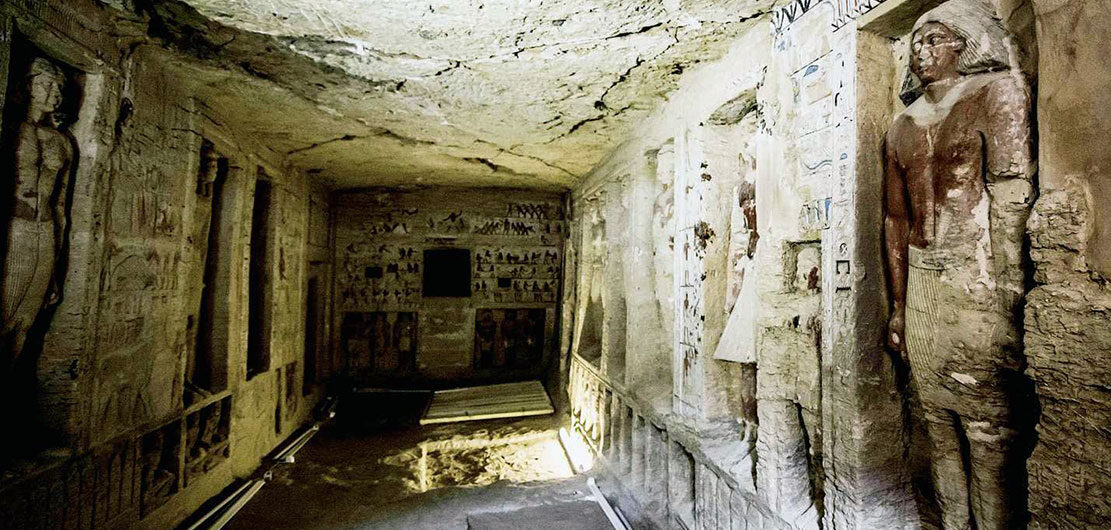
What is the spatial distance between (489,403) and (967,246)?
5814 millimetres

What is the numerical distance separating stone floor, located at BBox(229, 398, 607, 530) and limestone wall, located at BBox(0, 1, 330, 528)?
2.20 feet

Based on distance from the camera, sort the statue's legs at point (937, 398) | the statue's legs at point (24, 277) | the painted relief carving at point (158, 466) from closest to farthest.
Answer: the statue's legs at point (937, 398) < the statue's legs at point (24, 277) < the painted relief carving at point (158, 466)

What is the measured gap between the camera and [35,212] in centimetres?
225

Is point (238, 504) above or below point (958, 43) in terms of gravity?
below

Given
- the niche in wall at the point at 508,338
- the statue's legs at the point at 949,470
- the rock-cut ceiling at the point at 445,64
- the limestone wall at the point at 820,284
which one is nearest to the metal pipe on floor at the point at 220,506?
the rock-cut ceiling at the point at 445,64

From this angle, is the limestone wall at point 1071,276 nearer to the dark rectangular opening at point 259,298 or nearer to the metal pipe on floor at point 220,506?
the metal pipe on floor at point 220,506

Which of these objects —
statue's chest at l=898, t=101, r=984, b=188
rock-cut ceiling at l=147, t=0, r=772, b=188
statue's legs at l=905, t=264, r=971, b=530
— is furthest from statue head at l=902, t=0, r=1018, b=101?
rock-cut ceiling at l=147, t=0, r=772, b=188

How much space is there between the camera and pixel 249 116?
152 inches

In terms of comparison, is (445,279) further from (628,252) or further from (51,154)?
(51,154)

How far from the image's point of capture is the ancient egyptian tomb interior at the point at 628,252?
133 centimetres

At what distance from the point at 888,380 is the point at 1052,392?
1.93 feet

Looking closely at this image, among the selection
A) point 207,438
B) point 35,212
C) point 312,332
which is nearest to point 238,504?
point 207,438

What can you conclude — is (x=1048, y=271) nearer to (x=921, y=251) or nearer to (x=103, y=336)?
(x=921, y=251)

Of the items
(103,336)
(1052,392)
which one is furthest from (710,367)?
(103,336)
